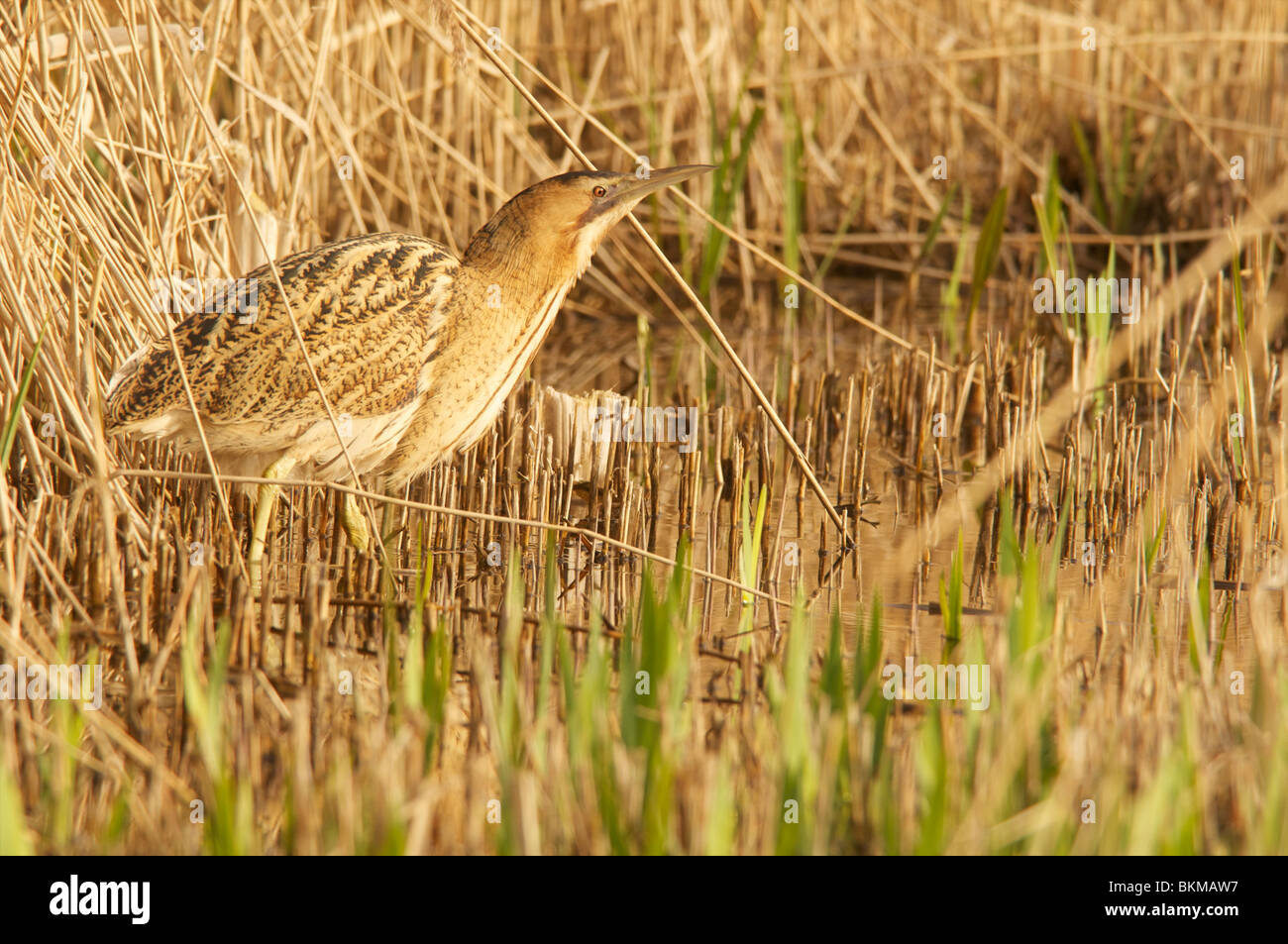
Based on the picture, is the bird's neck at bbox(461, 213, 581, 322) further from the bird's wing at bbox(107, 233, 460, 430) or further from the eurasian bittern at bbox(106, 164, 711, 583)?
the bird's wing at bbox(107, 233, 460, 430)

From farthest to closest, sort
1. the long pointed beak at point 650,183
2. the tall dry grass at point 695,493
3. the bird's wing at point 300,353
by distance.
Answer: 1. the long pointed beak at point 650,183
2. the bird's wing at point 300,353
3. the tall dry grass at point 695,493

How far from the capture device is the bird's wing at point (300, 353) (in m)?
3.33

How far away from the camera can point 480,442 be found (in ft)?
13.9

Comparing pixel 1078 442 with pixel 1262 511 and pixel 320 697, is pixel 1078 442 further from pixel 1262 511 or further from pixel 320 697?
pixel 320 697

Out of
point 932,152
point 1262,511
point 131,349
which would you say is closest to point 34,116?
point 131,349

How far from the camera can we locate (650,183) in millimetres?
3553

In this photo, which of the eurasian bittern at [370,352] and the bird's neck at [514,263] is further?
the bird's neck at [514,263]

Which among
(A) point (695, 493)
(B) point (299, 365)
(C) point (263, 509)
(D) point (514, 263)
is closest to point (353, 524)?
(C) point (263, 509)

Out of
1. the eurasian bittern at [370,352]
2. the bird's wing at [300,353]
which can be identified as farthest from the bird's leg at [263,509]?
the bird's wing at [300,353]

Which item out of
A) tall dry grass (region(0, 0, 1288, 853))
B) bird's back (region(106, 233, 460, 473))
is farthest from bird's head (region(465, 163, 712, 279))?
tall dry grass (region(0, 0, 1288, 853))

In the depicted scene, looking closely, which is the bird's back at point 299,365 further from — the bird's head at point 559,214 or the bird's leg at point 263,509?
the bird's head at point 559,214

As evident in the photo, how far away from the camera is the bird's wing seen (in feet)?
10.9

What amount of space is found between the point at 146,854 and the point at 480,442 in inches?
90.1

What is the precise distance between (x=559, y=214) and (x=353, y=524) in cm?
90
